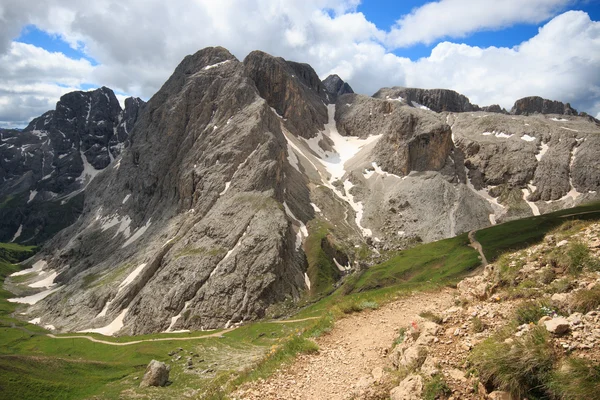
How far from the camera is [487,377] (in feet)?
27.0

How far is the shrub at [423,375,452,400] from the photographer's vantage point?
28.7 feet

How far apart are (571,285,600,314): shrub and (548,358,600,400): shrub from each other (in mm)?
2345

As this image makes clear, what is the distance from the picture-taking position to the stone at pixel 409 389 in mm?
9172

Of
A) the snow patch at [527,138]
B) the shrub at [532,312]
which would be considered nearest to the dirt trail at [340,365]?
the shrub at [532,312]

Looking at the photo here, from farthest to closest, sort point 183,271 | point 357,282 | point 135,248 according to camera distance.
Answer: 1. point 135,248
2. point 183,271
3. point 357,282

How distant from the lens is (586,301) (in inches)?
349

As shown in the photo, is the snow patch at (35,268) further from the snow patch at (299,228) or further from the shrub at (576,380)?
the shrub at (576,380)

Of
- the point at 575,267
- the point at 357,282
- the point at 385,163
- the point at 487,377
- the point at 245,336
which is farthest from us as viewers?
the point at 385,163

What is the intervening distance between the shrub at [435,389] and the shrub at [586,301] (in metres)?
3.85

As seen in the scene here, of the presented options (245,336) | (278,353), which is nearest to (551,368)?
(278,353)

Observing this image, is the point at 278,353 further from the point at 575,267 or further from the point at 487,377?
the point at 575,267

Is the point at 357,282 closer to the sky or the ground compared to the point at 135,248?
closer to the ground

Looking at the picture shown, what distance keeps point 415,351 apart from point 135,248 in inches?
5118

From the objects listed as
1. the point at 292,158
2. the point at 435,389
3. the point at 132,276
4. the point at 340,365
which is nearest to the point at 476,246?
the point at 340,365
